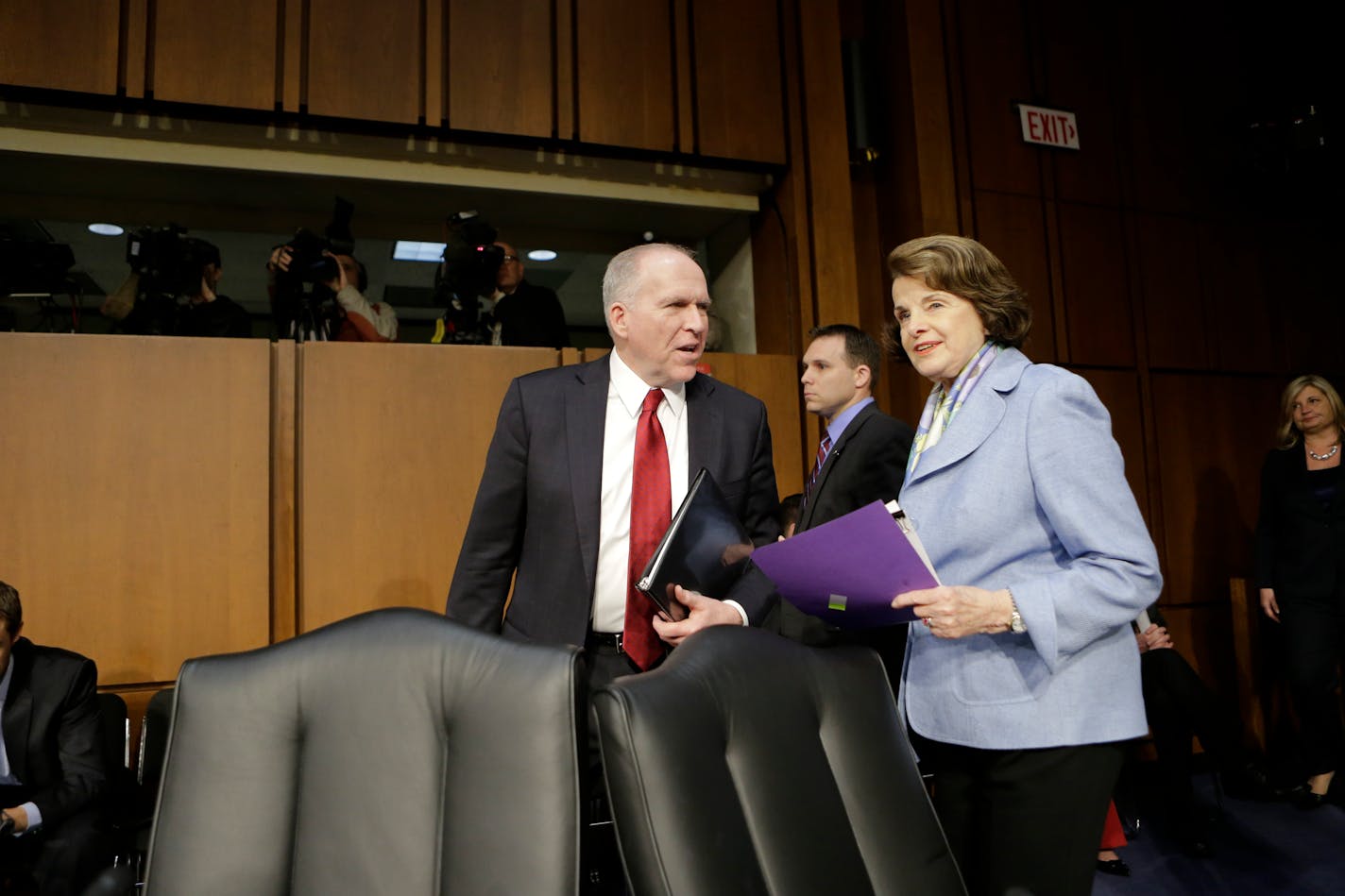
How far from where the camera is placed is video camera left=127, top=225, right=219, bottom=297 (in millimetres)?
3641

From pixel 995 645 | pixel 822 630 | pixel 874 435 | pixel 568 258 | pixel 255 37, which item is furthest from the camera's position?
pixel 568 258

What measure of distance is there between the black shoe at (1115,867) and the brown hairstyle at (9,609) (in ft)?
11.1

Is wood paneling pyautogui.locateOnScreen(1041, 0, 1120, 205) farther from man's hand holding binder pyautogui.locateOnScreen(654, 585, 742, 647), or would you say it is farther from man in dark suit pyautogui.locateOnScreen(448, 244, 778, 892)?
man's hand holding binder pyautogui.locateOnScreen(654, 585, 742, 647)

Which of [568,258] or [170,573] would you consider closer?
[170,573]

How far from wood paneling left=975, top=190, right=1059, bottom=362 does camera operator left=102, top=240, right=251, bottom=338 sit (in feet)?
11.6

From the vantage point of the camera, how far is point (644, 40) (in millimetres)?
4328

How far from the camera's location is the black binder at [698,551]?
1484 mm

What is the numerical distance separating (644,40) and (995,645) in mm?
3737

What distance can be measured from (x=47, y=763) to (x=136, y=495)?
3.66ft

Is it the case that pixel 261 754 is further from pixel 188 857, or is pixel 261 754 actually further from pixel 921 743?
pixel 921 743

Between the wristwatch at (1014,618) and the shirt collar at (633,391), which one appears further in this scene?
the shirt collar at (633,391)

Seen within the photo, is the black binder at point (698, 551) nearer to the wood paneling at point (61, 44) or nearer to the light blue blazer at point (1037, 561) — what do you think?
→ the light blue blazer at point (1037, 561)

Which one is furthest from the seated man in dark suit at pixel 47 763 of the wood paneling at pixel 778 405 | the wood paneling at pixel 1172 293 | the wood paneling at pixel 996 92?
the wood paneling at pixel 1172 293

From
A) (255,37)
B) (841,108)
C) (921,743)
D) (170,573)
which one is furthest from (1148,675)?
(255,37)
